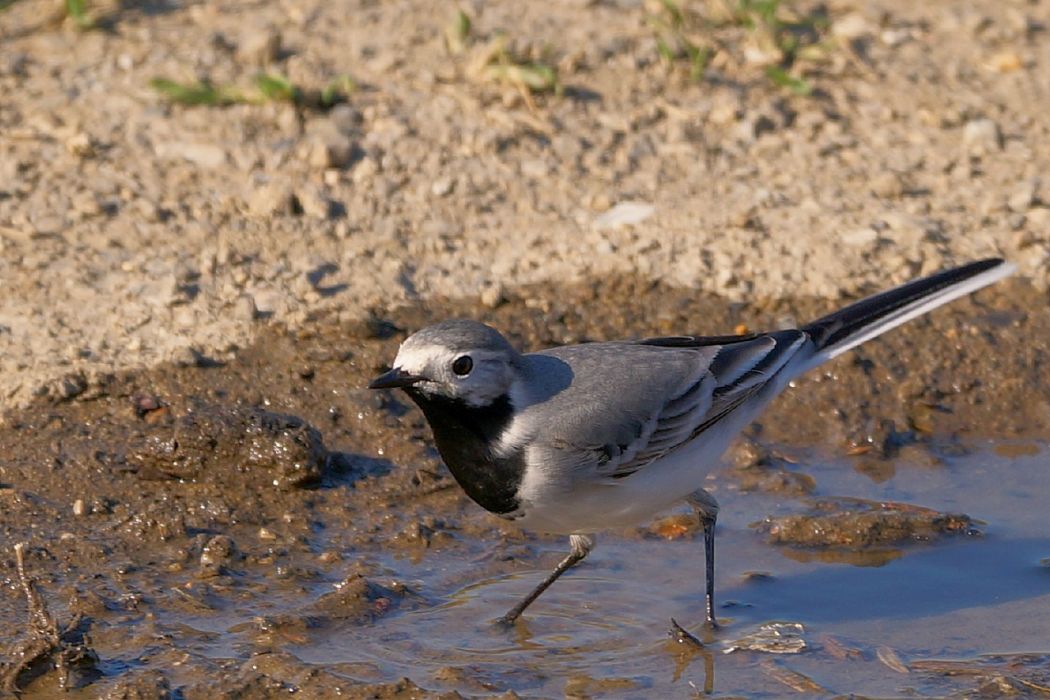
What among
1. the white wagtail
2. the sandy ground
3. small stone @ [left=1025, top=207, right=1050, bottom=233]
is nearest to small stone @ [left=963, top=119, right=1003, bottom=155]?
the sandy ground

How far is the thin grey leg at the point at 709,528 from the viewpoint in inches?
266

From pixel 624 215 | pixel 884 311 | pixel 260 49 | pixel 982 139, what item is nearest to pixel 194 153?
pixel 260 49

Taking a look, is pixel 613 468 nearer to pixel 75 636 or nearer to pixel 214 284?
pixel 75 636

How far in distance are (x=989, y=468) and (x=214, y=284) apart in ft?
13.2

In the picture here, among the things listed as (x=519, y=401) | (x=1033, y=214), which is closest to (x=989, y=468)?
(x=1033, y=214)

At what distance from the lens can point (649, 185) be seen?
933cm

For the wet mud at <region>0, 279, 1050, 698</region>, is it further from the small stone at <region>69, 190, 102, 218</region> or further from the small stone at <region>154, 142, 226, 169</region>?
the small stone at <region>154, 142, 226, 169</region>

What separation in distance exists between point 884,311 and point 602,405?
1.62m

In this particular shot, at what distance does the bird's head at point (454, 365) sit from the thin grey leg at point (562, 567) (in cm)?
98

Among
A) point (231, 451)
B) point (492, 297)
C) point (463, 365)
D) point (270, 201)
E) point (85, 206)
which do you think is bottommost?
point (231, 451)

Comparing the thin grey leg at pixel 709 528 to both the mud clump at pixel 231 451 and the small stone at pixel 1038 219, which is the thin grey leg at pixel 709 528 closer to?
the mud clump at pixel 231 451

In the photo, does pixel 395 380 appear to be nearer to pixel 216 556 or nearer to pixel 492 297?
pixel 216 556

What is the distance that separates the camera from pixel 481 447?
618 centimetres

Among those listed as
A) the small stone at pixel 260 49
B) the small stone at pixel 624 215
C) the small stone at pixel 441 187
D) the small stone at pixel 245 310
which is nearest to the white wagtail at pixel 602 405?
the small stone at pixel 624 215
